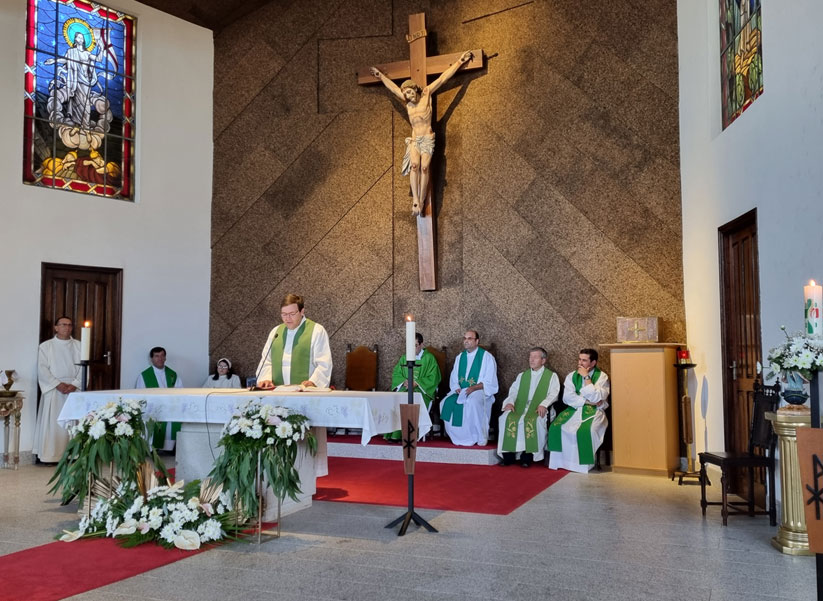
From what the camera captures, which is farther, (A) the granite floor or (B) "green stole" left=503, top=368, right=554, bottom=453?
(B) "green stole" left=503, top=368, right=554, bottom=453

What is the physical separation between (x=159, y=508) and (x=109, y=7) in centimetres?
649

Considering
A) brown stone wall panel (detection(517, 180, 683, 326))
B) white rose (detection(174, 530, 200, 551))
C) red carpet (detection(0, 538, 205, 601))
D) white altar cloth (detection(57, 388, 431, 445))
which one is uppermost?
brown stone wall panel (detection(517, 180, 683, 326))

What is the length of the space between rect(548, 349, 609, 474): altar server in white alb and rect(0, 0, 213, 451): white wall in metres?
4.51

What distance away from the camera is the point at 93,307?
8250 millimetres

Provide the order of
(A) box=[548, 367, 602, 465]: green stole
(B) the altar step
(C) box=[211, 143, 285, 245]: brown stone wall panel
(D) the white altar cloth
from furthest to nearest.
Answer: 1. (C) box=[211, 143, 285, 245]: brown stone wall panel
2. (B) the altar step
3. (A) box=[548, 367, 602, 465]: green stole
4. (D) the white altar cloth

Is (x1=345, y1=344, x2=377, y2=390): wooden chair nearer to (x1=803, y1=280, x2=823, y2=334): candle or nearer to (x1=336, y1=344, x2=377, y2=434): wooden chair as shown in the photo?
(x1=336, y1=344, x2=377, y2=434): wooden chair

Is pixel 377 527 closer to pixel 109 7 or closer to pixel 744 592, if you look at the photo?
pixel 744 592

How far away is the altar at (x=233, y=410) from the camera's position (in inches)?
173

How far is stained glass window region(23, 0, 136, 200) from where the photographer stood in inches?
312

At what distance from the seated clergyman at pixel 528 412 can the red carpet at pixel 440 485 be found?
0.16 m

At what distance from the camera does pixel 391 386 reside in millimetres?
8531

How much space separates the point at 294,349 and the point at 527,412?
2.68m

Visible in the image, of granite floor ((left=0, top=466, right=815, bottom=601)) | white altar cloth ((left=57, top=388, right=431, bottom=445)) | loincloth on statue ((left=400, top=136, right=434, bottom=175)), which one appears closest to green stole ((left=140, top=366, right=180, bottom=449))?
granite floor ((left=0, top=466, right=815, bottom=601))

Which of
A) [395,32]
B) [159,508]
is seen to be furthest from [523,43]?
[159,508]
